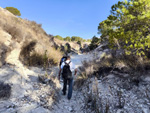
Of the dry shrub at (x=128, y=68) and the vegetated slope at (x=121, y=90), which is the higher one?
the dry shrub at (x=128, y=68)

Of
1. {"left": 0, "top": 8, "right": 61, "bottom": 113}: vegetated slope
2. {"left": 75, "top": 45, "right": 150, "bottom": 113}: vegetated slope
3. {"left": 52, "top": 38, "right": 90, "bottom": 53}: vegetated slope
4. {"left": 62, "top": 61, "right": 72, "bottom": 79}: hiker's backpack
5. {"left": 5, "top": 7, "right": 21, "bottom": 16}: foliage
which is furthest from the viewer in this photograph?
{"left": 52, "top": 38, "right": 90, "bottom": 53}: vegetated slope

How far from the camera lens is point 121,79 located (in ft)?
11.5

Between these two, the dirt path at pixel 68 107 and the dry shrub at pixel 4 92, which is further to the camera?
the dirt path at pixel 68 107

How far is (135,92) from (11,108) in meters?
3.18

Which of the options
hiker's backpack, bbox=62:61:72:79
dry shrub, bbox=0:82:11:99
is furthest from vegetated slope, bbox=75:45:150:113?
dry shrub, bbox=0:82:11:99

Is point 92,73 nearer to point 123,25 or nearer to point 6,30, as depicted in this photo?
point 123,25

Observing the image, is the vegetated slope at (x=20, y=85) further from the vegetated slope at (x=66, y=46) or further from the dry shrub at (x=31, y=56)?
the vegetated slope at (x=66, y=46)

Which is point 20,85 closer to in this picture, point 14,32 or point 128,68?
point 14,32

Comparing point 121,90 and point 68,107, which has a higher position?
point 121,90

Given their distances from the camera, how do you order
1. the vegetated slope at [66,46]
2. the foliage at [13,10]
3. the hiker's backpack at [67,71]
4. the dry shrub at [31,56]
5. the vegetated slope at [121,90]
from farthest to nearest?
the vegetated slope at [66,46]
the foliage at [13,10]
the dry shrub at [31,56]
the hiker's backpack at [67,71]
the vegetated slope at [121,90]

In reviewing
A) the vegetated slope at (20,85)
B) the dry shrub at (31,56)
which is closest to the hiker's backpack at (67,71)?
the vegetated slope at (20,85)

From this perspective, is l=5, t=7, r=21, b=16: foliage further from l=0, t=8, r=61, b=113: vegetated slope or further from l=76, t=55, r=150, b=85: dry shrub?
l=76, t=55, r=150, b=85: dry shrub

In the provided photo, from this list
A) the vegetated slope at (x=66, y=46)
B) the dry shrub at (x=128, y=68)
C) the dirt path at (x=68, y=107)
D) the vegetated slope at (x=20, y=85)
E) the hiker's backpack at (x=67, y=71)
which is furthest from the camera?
the vegetated slope at (x=66, y=46)

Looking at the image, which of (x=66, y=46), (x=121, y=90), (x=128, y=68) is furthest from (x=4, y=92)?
(x=66, y=46)
